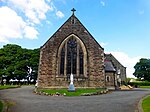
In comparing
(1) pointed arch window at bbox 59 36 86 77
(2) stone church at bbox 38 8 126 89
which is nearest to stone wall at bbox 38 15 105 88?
(2) stone church at bbox 38 8 126 89

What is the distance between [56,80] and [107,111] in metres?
20.6

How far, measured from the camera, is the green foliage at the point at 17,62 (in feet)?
197

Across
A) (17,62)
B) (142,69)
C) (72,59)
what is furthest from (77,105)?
(142,69)

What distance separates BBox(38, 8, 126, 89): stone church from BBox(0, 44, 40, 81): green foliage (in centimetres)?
3049

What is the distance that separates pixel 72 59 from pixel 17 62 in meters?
33.7

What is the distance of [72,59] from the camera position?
3316 cm

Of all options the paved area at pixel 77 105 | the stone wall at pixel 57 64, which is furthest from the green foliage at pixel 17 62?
the paved area at pixel 77 105

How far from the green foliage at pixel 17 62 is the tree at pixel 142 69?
157 feet

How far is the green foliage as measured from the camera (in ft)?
197

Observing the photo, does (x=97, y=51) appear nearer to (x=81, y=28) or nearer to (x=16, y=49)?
(x=81, y=28)

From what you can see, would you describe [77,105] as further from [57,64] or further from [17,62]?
[17,62]

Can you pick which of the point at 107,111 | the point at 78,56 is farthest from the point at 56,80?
the point at 107,111

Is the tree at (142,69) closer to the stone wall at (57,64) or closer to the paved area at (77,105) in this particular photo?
the stone wall at (57,64)

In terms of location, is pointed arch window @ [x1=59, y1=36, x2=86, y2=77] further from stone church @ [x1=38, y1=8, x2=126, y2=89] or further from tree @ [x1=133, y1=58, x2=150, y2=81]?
tree @ [x1=133, y1=58, x2=150, y2=81]
